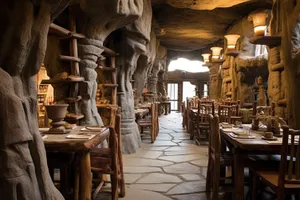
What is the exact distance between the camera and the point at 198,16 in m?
9.42

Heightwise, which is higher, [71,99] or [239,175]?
[71,99]

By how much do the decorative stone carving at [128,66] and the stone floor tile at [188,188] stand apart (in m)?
2.53

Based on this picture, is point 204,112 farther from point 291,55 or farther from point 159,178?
point 159,178

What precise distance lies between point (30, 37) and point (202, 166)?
169 inches

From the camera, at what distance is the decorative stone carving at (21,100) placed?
2066mm

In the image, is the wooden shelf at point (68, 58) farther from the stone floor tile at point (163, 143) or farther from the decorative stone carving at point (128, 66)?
the stone floor tile at point (163, 143)

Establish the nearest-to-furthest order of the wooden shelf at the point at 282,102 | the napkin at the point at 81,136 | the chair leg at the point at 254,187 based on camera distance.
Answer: the napkin at the point at 81,136
the chair leg at the point at 254,187
the wooden shelf at the point at 282,102

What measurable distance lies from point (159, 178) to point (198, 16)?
243 inches

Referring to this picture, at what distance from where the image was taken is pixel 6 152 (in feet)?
6.74

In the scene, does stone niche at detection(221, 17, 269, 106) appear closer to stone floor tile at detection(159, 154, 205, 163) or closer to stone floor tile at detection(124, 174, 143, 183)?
stone floor tile at detection(159, 154, 205, 163)

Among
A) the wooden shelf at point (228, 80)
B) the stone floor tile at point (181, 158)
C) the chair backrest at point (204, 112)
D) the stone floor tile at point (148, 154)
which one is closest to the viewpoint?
the stone floor tile at point (181, 158)

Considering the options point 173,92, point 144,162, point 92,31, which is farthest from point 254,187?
point 173,92

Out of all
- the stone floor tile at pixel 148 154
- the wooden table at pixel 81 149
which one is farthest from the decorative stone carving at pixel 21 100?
the stone floor tile at pixel 148 154

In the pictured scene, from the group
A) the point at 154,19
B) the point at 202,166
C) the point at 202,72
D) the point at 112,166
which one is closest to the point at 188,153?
the point at 202,166
